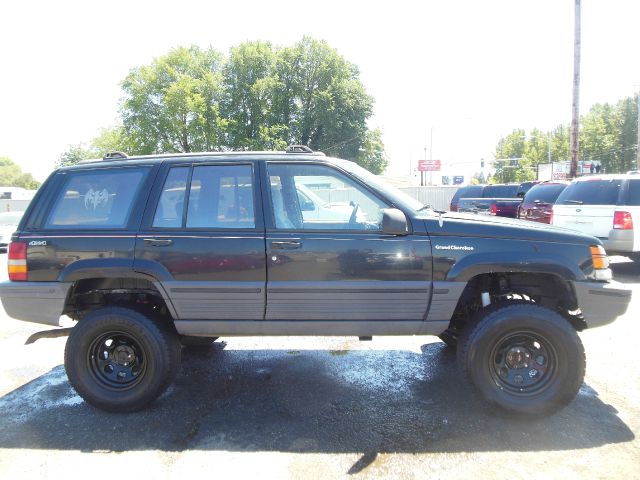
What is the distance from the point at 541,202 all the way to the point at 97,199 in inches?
414

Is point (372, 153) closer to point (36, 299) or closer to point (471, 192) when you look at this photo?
point (471, 192)

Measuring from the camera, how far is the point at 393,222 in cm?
341

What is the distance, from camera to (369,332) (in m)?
3.65

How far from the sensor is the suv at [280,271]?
3.54 metres

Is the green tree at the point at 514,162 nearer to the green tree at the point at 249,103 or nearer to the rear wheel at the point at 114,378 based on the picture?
the green tree at the point at 249,103

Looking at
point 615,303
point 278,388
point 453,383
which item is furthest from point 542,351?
point 278,388

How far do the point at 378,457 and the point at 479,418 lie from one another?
966 mm

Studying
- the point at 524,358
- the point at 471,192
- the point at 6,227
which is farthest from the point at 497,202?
the point at 6,227

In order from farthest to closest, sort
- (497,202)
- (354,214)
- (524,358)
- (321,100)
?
(321,100) → (497,202) → (354,214) → (524,358)

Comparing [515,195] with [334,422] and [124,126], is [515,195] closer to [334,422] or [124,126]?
[334,422]

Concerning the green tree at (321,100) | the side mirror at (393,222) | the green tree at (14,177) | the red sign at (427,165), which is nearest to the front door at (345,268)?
the side mirror at (393,222)

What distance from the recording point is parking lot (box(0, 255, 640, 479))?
299 centimetres

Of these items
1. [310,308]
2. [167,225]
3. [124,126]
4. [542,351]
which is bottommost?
[542,351]

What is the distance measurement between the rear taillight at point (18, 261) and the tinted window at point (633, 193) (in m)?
9.16
